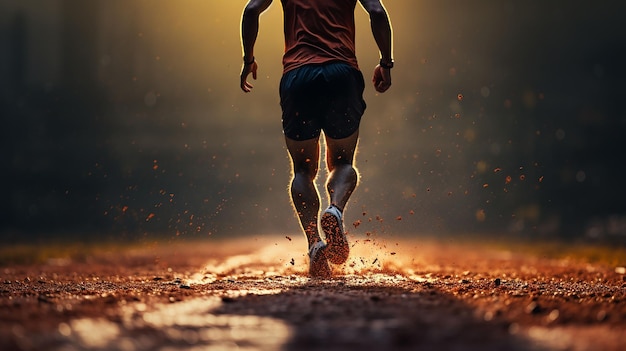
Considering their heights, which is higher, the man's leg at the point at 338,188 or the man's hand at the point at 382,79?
the man's hand at the point at 382,79

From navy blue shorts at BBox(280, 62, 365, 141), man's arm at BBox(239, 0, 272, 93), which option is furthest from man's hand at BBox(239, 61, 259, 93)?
navy blue shorts at BBox(280, 62, 365, 141)

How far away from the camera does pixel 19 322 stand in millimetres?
3016

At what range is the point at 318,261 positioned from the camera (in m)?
5.43

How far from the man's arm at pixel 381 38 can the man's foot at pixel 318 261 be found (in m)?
1.25

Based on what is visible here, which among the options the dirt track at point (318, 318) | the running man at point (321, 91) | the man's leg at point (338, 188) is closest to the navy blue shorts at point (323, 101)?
the running man at point (321, 91)

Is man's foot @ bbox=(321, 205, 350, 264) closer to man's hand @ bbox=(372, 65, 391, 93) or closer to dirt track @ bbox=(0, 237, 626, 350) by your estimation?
dirt track @ bbox=(0, 237, 626, 350)

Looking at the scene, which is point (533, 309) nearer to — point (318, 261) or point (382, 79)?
point (318, 261)

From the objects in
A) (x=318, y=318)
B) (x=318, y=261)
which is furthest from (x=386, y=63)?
(x=318, y=318)

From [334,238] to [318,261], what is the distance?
231 millimetres

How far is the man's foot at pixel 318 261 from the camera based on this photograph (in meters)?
5.39

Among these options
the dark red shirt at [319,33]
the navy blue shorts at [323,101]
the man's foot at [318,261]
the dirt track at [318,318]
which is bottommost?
the dirt track at [318,318]

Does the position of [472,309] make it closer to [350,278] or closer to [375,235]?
[350,278]

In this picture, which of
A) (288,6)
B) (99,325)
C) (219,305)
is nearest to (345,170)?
(288,6)

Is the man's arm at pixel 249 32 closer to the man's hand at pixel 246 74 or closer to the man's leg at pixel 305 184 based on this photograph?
the man's hand at pixel 246 74
